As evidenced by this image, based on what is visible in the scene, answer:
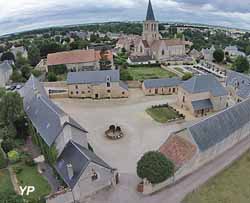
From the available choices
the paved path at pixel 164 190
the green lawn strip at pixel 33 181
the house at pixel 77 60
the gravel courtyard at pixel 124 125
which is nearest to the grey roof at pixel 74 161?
the green lawn strip at pixel 33 181

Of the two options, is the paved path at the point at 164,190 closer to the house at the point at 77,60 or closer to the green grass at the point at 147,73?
the green grass at the point at 147,73

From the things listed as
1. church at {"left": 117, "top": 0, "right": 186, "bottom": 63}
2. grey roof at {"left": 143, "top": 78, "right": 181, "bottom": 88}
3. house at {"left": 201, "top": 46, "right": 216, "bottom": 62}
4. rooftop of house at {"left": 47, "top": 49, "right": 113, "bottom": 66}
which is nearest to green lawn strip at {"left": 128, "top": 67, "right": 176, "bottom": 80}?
church at {"left": 117, "top": 0, "right": 186, "bottom": 63}

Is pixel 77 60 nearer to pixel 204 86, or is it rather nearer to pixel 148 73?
pixel 148 73

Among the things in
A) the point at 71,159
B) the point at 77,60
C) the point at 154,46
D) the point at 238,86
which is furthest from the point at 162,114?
the point at 154,46

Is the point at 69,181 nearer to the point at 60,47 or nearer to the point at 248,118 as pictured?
the point at 248,118

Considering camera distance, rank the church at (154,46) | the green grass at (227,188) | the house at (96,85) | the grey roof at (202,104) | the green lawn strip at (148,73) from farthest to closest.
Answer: the church at (154,46)
the green lawn strip at (148,73)
the house at (96,85)
the grey roof at (202,104)
the green grass at (227,188)

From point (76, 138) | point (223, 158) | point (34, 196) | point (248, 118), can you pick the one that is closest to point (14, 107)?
point (76, 138)
